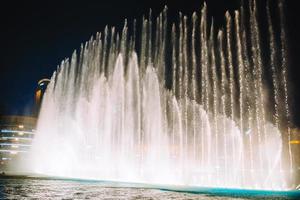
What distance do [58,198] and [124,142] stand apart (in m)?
17.5

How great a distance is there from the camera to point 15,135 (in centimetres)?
8556

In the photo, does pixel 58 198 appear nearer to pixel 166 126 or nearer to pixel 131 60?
pixel 166 126

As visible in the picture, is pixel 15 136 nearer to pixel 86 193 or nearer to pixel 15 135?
pixel 15 135

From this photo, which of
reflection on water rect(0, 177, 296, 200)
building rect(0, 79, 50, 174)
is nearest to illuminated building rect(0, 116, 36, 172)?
building rect(0, 79, 50, 174)

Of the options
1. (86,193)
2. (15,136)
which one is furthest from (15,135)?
(86,193)

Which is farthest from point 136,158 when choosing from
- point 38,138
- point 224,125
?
point 38,138

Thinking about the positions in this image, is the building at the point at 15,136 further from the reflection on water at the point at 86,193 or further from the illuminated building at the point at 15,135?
the reflection on water at the point at 86,193

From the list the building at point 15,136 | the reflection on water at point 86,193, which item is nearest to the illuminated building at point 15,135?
the building at point 15,136

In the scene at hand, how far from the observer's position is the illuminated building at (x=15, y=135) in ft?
267

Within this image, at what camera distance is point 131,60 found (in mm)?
31516

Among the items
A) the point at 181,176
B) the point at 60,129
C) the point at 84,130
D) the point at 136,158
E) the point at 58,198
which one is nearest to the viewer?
the point at 58,198

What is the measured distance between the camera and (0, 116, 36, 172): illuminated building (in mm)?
81375

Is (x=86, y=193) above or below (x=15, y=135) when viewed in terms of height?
below

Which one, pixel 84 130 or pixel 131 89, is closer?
pixel 131 89
